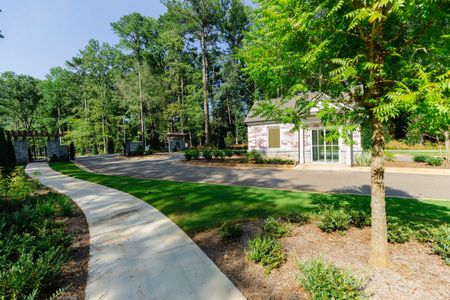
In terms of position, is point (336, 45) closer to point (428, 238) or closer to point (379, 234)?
point (379, 234)

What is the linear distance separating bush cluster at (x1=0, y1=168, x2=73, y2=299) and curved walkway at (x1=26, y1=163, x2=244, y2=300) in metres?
0.53

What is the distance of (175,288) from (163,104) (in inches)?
1421

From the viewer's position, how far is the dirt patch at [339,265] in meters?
2.80

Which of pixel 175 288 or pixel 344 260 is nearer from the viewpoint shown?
pixel 175 288

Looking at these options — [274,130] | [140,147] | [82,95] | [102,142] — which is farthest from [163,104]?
[274,130]

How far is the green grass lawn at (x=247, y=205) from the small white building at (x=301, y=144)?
7.00 metres

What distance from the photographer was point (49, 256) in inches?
126

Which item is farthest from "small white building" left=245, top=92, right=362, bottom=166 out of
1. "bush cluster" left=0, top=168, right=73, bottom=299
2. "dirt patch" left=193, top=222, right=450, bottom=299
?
"bush cluster" left=0, top=168, right=73, bottom=299

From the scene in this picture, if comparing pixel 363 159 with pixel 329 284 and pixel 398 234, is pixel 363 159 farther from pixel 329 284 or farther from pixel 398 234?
pixel 329 284

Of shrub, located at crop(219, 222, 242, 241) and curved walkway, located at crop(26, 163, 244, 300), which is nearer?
curved walkway, located at crop(26, 163, 244, 300)

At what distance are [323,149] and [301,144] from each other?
1.47 meters

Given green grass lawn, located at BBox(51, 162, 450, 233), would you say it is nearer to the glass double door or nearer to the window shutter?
the glass double door

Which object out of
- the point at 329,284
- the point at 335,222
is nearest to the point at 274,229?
the point at 335,222

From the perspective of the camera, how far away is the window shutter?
1781 cm
